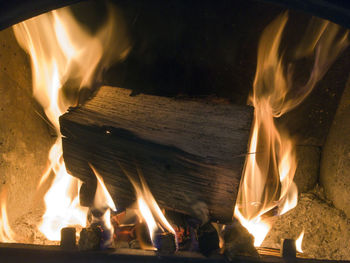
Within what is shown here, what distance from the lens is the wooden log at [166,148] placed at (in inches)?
49.1

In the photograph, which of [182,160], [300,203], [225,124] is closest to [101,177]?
[182,160]

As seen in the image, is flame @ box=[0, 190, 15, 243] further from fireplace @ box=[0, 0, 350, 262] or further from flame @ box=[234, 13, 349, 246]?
flame @ box=[234, 13, 349, 246]

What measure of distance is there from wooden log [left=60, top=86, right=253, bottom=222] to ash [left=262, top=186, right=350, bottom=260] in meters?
0.67

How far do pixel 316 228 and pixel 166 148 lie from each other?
3.85 ft

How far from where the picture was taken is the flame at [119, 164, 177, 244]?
4.57 ft

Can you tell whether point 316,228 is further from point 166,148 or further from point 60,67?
point 60,67

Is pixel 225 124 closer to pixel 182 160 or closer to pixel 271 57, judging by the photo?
pixel 182 160

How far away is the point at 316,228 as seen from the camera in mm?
1781

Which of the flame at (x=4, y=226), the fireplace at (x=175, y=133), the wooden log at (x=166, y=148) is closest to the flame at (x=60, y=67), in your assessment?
the fireplace at (x=175, y=133)

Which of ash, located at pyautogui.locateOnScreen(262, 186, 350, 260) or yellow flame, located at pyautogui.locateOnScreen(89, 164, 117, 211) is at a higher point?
yellow flame, located at pyautogui.locateOnScreen(89, 164, 117, 211)

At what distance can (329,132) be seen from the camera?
6.32ft

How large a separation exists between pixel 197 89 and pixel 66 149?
868mm

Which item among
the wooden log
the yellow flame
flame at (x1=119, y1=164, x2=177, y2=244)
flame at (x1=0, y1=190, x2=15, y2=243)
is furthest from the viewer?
flame at (x1=0, y1=190, x2=15, y2=243)

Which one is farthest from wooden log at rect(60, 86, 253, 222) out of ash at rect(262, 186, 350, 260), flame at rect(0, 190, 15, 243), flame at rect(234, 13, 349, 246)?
ash at rect(262, 186, 350, 260)
